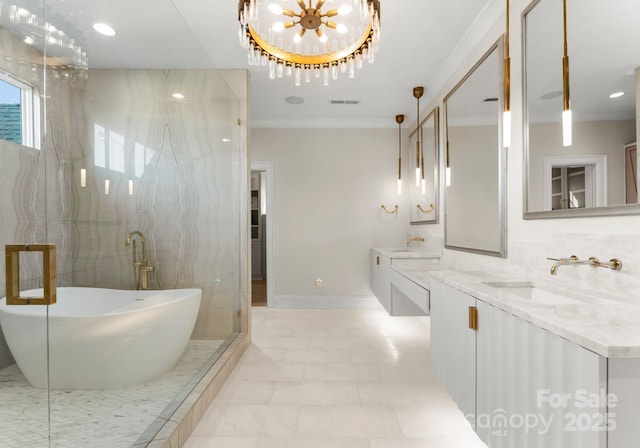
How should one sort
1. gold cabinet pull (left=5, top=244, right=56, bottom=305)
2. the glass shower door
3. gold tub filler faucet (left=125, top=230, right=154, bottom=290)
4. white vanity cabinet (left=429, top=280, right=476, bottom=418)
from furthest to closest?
1. gold tub filler faucet (left=125, top=230, right=154, bottom=290)
2. white vanity cabinet (left=429, top=280, right=476, bottom=418)
3. the glass shower door
4. gold cabinet pull (left=5, top=244, right=56, bottom=305)

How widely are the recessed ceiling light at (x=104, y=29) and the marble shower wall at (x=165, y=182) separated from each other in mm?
210

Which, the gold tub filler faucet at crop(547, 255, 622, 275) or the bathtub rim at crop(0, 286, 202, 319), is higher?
the gold tub filler faucet at crop(547, 255, 622, 275)

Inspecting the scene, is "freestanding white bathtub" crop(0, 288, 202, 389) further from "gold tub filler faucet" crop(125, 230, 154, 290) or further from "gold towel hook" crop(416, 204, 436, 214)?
"gold towel hook" crop(416, 204, 436, 214)

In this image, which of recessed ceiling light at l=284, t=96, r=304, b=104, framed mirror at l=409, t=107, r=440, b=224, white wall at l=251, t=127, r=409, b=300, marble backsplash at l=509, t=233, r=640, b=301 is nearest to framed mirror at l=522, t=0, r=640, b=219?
marble backsplash at l=509, t=233, r=640, b=301

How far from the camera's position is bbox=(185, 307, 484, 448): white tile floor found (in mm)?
1699

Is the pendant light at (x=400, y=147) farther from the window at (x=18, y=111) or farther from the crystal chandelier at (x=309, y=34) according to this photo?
the window at (x=18, y=111)

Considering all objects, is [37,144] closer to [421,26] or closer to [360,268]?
[421,26]

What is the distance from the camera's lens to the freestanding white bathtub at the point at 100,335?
4.31 ft

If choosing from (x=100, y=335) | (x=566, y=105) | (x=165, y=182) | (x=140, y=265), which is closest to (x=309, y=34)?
(x=165, y=182)

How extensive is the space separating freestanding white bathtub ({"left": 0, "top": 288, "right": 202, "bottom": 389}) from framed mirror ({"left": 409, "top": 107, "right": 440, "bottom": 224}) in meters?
2.61

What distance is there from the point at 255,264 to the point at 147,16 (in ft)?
17.0

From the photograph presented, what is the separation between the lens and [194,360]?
225 centimetres

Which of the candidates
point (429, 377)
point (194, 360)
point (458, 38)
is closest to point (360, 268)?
point (429, 377)

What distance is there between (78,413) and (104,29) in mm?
2055
